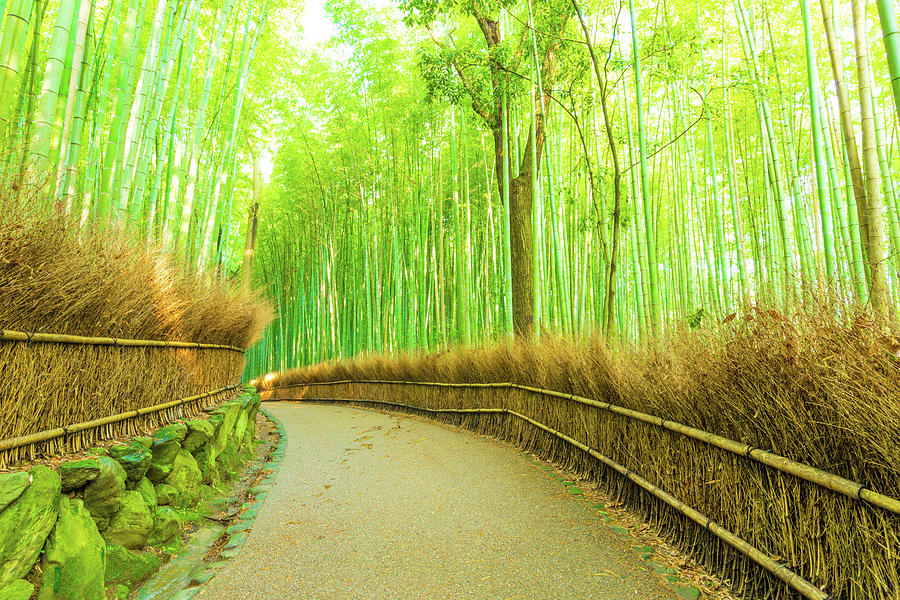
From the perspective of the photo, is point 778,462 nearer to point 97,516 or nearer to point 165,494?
point 97,516

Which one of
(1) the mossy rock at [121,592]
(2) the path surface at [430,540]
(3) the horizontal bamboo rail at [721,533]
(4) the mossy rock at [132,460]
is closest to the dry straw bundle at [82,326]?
(4) the mossy rock at [132,460]

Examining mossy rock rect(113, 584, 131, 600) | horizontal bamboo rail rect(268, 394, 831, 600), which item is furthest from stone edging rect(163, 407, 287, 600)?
horizontal bamboo rail rect(268, 394, 831, 600)

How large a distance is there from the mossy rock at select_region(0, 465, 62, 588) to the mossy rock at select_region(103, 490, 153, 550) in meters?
0.38

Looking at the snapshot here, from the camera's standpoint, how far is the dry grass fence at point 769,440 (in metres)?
1.30

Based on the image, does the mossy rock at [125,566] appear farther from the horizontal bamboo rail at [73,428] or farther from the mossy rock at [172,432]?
the mossy rock at [172,432]

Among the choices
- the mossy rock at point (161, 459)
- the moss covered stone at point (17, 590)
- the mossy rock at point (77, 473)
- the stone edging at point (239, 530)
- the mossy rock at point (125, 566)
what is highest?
the mossy rock at point (77, 473)

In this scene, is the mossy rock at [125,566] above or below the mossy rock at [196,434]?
below

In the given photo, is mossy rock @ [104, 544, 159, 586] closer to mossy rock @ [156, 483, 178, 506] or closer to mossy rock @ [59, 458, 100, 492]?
mossy rock @ [59, 458, 100, 492]

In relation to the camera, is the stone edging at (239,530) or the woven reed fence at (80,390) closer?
the woven reed fence at (80,390)

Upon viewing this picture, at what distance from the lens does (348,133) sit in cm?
893

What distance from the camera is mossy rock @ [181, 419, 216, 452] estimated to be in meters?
2.90

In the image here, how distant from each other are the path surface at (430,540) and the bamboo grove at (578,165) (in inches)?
42.9

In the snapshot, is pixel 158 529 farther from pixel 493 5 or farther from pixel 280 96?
pixel 280 96

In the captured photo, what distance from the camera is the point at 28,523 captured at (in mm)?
1430
